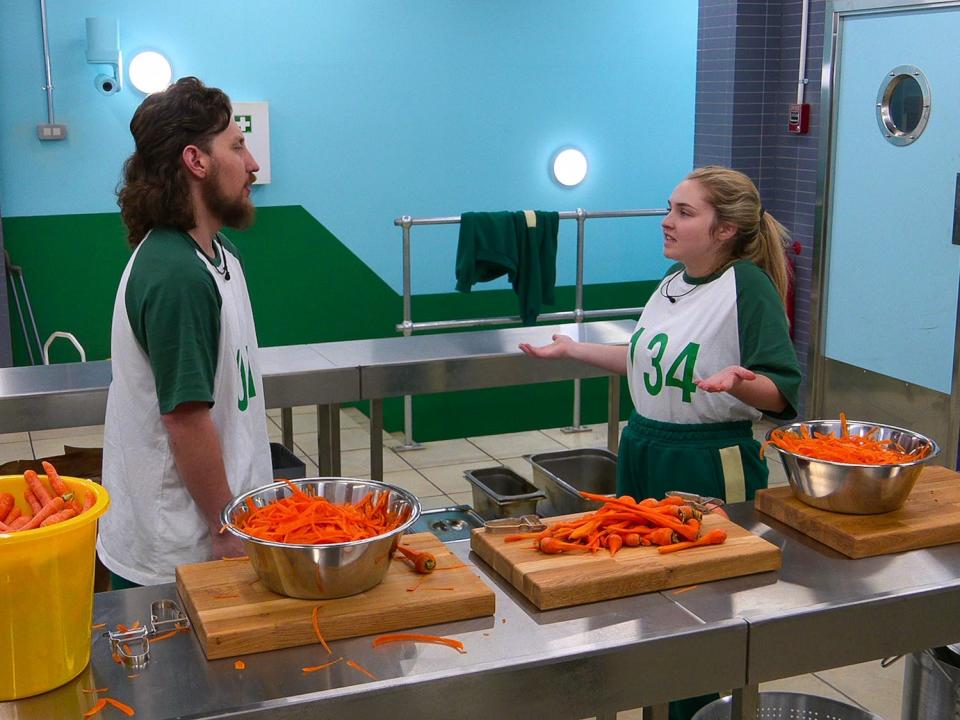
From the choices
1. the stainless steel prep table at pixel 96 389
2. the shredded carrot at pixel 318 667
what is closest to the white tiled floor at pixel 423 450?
the stainless steel prep table at pixel 96 389

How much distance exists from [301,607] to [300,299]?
4676 millimetres

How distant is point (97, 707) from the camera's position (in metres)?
1.51

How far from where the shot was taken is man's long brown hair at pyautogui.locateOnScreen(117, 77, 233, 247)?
2133mm

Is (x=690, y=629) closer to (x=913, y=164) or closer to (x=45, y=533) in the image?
(x=45, y=533)

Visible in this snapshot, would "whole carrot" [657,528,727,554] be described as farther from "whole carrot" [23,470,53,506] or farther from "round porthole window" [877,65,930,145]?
"round porthole window" [877,65,930,145]

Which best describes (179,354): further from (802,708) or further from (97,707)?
(802,708)

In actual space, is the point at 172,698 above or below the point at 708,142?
below

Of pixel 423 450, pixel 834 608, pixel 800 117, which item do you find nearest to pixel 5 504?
pixel 834 608

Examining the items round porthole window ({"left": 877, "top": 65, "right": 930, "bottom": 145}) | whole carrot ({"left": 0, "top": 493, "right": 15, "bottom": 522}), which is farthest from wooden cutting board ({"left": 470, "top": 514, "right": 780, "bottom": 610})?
round porthole window ({"left": 877, "top": 65, "right": 930, "bottom": 145})

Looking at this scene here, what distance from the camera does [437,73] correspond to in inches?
245

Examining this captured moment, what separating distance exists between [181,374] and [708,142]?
436 cm

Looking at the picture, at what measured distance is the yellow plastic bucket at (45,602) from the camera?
1.45m

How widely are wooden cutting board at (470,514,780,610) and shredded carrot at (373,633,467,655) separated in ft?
0.59

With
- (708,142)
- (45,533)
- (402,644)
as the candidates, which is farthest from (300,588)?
(708,142)
